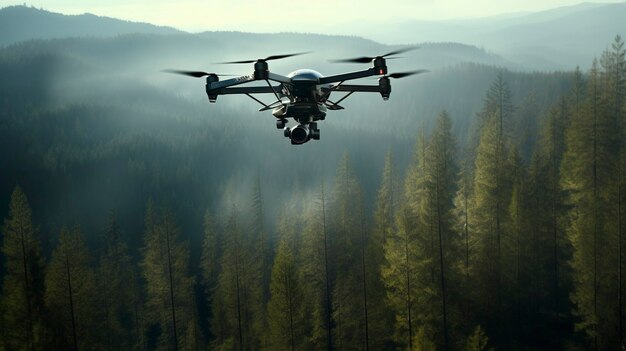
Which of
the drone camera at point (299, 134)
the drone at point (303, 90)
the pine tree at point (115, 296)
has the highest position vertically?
the drone at point (303, 90)

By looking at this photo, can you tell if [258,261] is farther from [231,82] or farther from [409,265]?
[231,82]

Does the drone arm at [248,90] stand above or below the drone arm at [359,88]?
above

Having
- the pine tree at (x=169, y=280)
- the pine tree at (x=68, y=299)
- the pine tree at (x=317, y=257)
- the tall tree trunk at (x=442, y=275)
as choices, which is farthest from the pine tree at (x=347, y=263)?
the pine tree at (x=68, y=299)

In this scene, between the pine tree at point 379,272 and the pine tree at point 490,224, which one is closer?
the pine tree at point 379,272

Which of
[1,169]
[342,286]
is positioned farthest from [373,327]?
[1,169]

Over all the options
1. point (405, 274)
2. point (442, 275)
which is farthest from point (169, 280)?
point (442, 275)

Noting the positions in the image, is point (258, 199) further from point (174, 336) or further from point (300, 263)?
point (174, 336)

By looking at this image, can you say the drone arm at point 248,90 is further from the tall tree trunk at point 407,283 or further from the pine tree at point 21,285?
the pine tree at point 21,285
